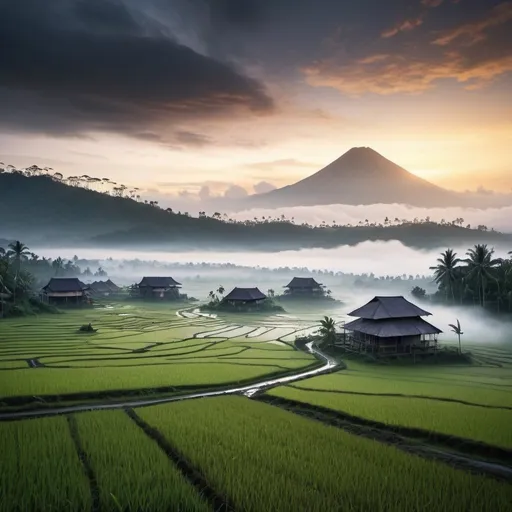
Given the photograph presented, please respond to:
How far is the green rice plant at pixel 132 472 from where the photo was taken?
8.63m

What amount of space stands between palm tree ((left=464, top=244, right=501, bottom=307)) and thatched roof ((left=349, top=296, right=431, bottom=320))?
16320 mm

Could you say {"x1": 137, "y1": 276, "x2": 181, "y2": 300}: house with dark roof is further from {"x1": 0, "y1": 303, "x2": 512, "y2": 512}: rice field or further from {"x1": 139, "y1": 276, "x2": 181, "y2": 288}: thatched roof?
{"x1": 0, "y1": 303, "x2": 512, "y2": 512}: rice field

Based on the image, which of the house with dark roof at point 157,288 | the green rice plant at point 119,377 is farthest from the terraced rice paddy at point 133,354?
the house with dark roof at point 157,288

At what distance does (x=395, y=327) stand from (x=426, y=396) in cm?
1142

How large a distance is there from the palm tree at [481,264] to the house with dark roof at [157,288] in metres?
48.3

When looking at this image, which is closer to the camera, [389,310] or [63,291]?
[389,310]

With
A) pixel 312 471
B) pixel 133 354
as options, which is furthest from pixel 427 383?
pixel 133 354

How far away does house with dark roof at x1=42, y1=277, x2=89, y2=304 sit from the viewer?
202 feet

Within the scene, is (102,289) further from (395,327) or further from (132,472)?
(132,472)

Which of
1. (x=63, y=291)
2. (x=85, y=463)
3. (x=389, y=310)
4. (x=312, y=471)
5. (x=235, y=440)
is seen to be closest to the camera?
(x=312, y=471)

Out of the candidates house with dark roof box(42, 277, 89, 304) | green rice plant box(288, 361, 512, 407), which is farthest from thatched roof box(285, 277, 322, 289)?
green rice plant box(288, 361, 512, 407)

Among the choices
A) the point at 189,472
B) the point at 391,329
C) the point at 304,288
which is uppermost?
the point at 304,288

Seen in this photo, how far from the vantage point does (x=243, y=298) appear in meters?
62.6

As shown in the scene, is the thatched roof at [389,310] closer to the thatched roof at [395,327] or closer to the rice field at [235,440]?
the thatched roof at [395,327]
